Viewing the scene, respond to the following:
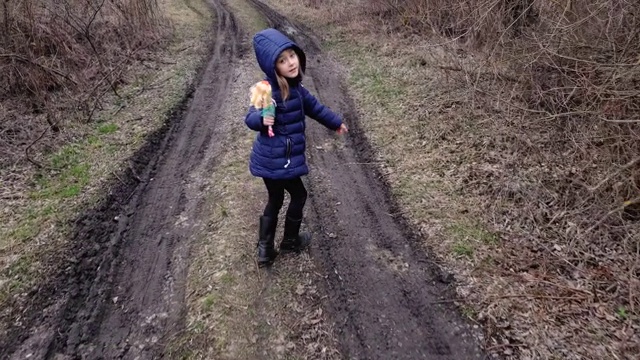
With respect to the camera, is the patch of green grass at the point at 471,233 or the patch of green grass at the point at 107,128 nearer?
the patch of green grass at the point at 471,233

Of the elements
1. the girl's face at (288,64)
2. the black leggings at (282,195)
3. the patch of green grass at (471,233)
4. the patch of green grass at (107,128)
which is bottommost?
the patch of green grass at (107,128)

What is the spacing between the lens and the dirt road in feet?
12.7

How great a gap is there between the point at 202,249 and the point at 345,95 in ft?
19.9

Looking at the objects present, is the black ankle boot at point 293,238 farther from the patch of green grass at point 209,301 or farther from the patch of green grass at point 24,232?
the patch of green grass at point 24,232

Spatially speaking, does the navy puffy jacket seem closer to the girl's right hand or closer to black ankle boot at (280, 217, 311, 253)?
the girl's right hand

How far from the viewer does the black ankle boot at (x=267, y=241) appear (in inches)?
173

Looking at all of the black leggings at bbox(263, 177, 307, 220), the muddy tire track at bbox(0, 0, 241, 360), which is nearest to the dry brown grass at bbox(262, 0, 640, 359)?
the black leggings at bbox(263, 177, 307, 220)

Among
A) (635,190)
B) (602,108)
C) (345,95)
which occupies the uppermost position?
(602,108)

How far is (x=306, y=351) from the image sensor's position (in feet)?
12.2

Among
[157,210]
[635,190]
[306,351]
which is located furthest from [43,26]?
[635,190]

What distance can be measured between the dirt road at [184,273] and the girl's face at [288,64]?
7.35 feet

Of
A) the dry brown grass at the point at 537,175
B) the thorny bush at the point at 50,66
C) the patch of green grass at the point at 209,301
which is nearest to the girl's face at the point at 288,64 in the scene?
the patch of green grass at the point at 209,301

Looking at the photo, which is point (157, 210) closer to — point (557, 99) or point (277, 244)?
point (277, 244)

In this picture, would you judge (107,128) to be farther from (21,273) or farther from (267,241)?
(267,241)
